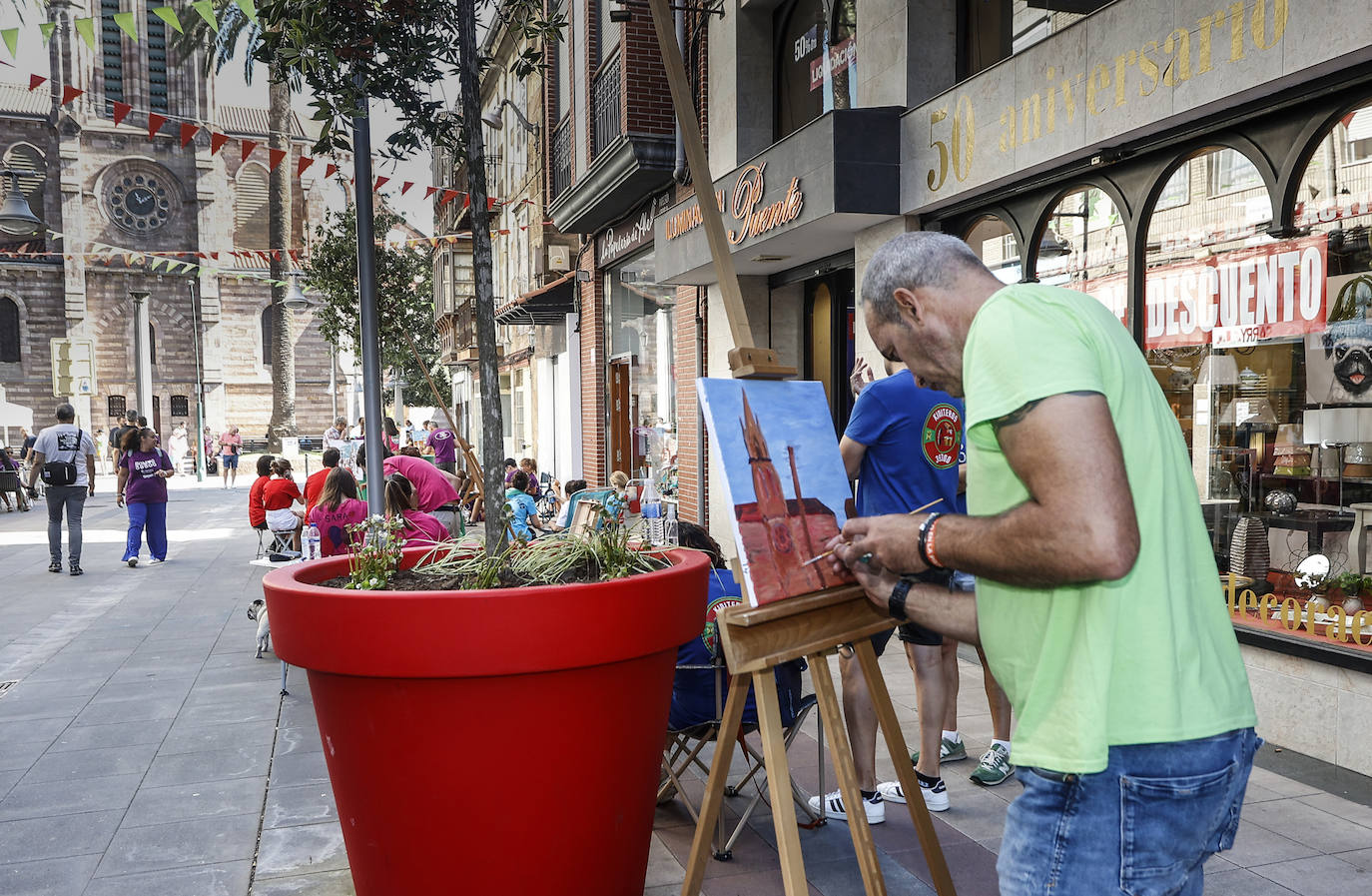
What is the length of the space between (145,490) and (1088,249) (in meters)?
11.1

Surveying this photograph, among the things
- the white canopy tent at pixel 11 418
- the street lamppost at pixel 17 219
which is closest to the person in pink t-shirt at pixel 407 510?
the street lamppost at pixel 17 219

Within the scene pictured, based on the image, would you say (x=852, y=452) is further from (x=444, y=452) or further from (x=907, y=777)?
(x=444, y=452)

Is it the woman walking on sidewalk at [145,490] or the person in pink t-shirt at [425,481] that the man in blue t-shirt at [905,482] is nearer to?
the person in pink t-shirt at [425,481]

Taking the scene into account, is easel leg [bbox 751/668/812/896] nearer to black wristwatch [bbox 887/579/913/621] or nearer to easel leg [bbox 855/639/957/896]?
easel leg [bbox 855/639/957/896]

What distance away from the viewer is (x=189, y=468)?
37156 mm

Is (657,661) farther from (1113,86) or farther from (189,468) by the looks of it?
(189,468)

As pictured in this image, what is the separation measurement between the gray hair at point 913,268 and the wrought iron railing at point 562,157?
47.2 feet

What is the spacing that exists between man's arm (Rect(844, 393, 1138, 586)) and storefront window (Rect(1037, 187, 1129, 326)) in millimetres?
4574

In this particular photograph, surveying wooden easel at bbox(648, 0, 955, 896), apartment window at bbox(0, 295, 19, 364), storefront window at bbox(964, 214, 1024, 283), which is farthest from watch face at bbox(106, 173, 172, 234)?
wooden easel at bbox(648, 0, 955, 896)

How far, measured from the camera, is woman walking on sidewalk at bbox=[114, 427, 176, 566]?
Answer: 12.2m

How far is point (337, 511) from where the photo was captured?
681cm

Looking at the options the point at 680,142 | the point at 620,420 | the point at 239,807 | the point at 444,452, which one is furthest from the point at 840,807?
the point at 444,452

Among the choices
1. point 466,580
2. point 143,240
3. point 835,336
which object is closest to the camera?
point 466,580

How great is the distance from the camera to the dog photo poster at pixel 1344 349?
15.1 feet
